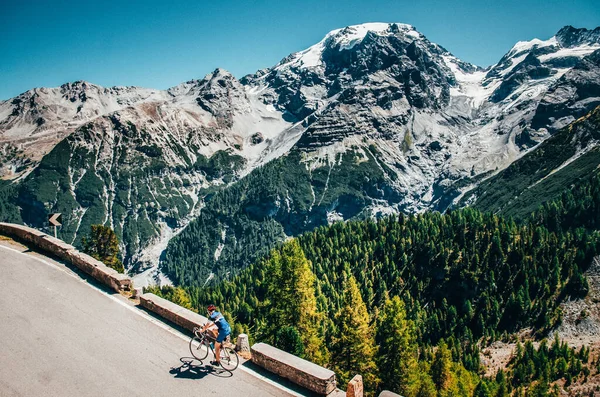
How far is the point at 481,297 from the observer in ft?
436

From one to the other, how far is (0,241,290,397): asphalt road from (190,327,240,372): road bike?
0.42m

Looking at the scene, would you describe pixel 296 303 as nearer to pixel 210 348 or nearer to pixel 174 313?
pixel 174 313

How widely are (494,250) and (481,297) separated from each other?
66.1ft

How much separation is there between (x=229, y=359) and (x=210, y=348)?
4.17 feet

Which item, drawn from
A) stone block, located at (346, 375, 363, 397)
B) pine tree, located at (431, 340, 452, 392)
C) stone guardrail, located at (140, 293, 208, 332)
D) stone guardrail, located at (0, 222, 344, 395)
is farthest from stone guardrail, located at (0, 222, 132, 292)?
pine tree, located at (431, 340, 452, 392)

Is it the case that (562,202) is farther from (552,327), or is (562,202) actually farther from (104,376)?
(104,376)

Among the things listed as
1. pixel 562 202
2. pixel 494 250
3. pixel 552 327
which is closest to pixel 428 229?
pixel 494 250

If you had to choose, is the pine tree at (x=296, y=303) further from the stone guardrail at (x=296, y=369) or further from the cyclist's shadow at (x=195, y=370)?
the stone guardrail at (x=296, y=369)

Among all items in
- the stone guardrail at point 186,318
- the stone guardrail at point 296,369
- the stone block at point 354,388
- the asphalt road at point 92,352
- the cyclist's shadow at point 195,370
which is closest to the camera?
the stone block at point 354,388

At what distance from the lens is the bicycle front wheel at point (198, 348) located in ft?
63.3

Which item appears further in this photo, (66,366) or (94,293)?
(94,293)

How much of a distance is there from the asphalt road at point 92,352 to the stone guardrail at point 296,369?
82 cm

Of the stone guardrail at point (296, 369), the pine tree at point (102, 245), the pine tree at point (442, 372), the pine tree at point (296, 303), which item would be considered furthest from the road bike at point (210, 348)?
the pine tree at point (442, 372)

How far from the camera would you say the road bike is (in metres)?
18.7
